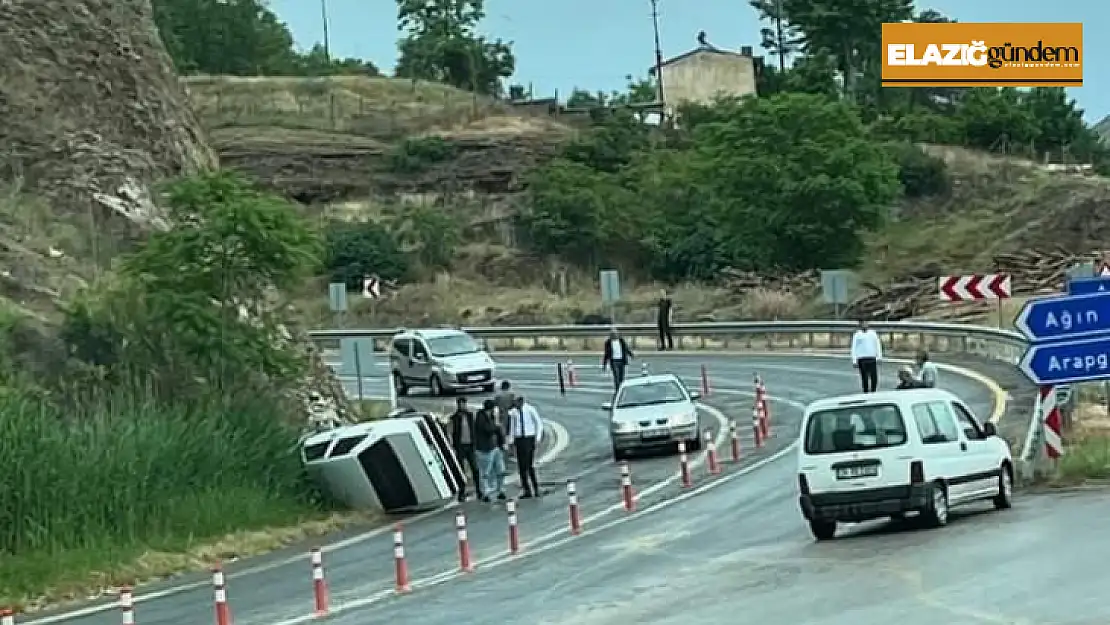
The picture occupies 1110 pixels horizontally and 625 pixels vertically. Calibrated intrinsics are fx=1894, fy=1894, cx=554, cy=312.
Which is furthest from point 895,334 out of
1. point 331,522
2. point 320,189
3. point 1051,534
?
point 320,189

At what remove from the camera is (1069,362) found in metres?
26.1

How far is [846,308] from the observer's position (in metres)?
68.7

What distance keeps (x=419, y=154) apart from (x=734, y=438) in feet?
242

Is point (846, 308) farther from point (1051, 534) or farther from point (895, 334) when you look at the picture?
point (1051, 534)

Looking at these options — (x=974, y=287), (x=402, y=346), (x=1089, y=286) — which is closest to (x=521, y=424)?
(x=1089, y=286)

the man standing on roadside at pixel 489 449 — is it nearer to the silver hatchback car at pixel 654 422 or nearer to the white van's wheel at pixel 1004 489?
the silver hatchback car at pixel 654 422

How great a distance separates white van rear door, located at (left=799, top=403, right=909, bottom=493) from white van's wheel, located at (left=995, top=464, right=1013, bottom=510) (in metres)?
2.26

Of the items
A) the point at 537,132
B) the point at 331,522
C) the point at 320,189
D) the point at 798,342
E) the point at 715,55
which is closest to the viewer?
the point at 331,522

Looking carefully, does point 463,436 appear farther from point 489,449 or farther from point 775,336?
point 775,336

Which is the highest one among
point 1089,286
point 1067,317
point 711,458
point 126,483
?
point 1089,286

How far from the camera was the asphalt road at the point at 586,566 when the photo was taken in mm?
17469

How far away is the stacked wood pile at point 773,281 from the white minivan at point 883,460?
51.0 meters

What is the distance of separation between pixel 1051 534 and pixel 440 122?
9902 cm

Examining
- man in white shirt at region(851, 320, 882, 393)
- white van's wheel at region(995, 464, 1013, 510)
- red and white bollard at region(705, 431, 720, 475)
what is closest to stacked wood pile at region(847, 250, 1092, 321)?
man in white shirt at region(851, 320, 882, 393)
